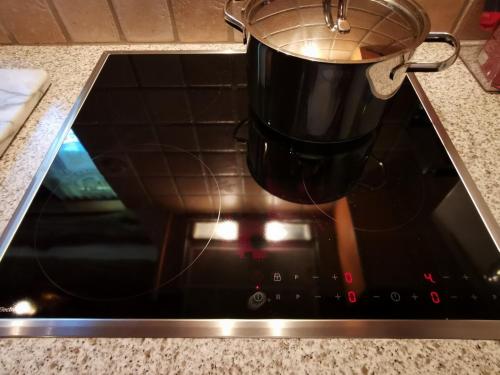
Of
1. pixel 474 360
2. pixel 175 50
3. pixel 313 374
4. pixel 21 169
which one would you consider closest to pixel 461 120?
pixel 474 360

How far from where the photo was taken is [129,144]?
0.57 m

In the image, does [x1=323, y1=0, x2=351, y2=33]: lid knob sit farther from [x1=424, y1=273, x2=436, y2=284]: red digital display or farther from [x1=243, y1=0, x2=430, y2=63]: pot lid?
[x1=424, y1=273, x2=436, y2=284]: red digital display

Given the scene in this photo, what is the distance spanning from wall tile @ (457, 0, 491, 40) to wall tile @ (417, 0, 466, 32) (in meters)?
0.02

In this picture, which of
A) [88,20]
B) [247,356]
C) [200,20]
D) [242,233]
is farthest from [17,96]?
[247,356]

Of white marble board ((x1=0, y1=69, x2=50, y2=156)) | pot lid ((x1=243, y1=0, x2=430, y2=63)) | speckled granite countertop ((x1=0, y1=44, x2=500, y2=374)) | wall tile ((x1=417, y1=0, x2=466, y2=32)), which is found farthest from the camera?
wall tile ((x1=417, y1=0, x2=466, y2=32))

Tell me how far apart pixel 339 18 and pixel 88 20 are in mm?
619

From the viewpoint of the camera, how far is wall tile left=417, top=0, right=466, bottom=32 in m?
0.69

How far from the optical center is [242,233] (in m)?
0.44

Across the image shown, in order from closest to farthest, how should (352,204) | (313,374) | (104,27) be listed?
1. (313,374)
2. (352,204)
3. (104,27)

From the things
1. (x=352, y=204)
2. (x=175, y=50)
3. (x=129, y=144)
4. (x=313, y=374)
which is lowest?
(x=313, y=374)

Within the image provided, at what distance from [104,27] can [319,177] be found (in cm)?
66

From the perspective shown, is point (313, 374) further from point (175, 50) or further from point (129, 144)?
point (175, 50)

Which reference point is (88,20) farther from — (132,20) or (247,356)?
(247,356)

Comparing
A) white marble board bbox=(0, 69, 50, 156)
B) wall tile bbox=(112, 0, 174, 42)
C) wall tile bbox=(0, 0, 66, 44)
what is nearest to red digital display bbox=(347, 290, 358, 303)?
white marble board bbox=(0, 69, 50, 156)
